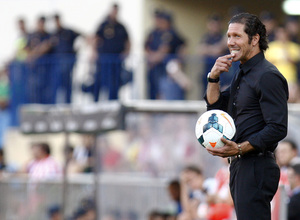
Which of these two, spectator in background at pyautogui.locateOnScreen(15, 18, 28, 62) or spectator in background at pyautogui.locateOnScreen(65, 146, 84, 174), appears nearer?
spectator in background at pyautogui.locateOnScreen(65, 146, 84, 174)

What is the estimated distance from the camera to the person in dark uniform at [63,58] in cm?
1642

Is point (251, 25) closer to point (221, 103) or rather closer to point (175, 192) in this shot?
point (221, 103)

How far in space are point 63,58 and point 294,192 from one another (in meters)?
7.54

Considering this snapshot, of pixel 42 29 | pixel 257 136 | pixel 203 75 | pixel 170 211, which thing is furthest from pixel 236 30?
pixel 42 29

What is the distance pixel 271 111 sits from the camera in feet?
19.8

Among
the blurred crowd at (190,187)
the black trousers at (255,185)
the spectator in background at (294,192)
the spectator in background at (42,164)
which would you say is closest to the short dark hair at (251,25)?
the black trousers at (255,185)

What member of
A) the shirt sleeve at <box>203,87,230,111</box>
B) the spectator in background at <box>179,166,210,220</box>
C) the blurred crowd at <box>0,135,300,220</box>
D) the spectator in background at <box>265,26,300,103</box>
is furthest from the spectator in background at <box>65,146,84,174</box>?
the shirt sleeve at <box>203,87,230,111</box>

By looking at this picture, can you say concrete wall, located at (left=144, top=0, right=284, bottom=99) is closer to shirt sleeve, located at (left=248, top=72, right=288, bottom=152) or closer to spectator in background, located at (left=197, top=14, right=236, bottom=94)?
spectator in background, located at (left=197, top=14, right=236, bottom=94)

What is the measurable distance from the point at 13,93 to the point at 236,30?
11.9 m

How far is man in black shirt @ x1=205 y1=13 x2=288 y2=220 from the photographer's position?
238 inches

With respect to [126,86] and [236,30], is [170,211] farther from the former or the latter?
[236,30]

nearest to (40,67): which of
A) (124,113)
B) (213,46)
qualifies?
(213,46)

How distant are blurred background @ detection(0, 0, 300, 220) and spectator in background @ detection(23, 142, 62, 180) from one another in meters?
0.02

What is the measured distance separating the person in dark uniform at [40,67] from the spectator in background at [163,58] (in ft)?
7.48
